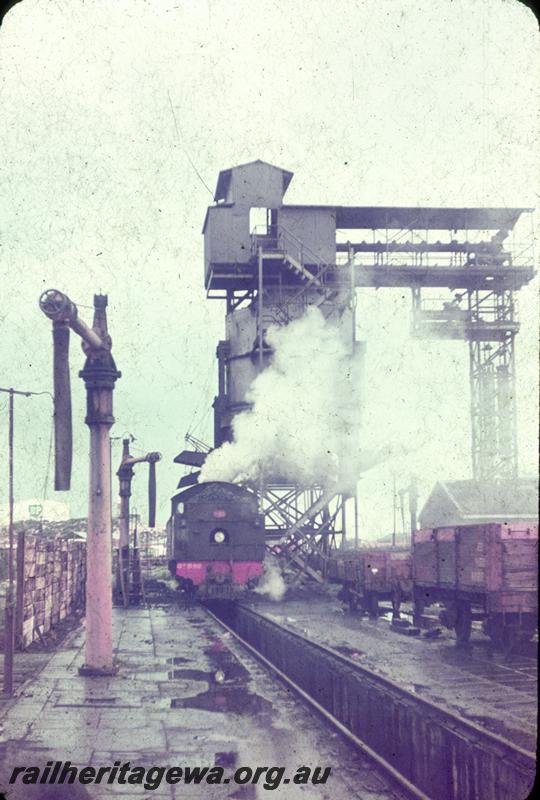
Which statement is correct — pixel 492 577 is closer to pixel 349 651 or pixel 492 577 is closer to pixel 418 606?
pixel 349 651

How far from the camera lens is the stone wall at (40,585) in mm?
16703

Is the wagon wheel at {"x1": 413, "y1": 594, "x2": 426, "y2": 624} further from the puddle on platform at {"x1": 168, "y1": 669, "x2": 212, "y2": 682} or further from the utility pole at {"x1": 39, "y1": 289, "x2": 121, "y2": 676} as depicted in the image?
the utility pole at {"x1": 39, "y1": 289, "x2": 121, "y2": 676}

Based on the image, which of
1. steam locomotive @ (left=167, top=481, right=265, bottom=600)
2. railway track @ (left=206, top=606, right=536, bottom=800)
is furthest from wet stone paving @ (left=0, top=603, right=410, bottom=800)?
steam locomotive @ (left=167, top=481, right=265, bottom=600)

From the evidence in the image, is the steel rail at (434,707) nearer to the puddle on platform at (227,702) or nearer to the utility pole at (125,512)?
the puddle on platform at (227,702)

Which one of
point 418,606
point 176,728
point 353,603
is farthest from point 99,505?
point 353,603

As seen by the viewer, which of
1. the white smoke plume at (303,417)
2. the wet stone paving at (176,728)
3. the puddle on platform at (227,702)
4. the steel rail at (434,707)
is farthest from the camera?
the white smoke plume at (303,417)

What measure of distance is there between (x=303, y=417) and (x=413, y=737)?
2224 cm

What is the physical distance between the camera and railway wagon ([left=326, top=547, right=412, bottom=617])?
78.2 ft

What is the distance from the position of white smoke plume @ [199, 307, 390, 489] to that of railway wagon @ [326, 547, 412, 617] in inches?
245

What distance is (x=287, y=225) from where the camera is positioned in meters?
36.5

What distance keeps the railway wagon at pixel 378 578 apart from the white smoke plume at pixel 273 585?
564 cm

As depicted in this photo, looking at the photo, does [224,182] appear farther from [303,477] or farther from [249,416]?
[303,477]

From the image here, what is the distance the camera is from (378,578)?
80.3 feet

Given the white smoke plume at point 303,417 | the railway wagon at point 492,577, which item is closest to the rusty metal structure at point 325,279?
the white smoke plume at point 303,417
